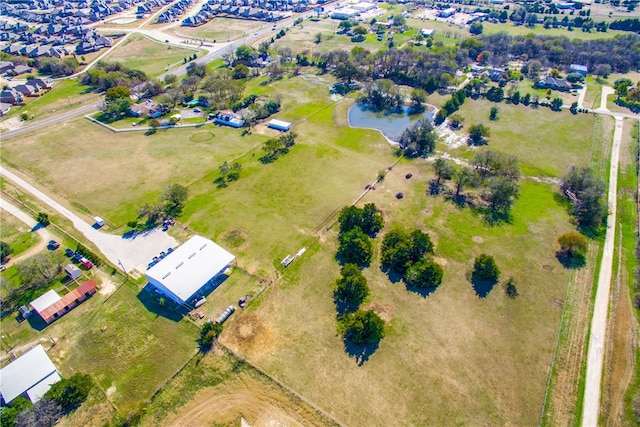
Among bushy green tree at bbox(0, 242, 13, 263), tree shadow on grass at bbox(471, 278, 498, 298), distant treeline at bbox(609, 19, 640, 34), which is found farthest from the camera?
distant treeline at bbox(609, 19, 640, 34)

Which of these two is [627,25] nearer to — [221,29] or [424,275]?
[221,29]

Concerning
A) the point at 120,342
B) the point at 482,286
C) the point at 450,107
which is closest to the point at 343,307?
the point at 482,286

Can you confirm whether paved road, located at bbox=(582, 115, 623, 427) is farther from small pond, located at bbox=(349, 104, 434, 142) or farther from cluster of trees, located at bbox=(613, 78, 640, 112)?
cluster of trees, located at bbox=(613, 78, 640, 112)

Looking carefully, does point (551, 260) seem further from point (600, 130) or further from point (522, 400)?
point (600, 130)

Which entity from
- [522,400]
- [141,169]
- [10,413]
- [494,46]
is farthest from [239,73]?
[522,400]

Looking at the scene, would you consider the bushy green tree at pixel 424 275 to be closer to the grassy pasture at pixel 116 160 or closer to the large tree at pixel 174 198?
the large tree at pixel 174 198

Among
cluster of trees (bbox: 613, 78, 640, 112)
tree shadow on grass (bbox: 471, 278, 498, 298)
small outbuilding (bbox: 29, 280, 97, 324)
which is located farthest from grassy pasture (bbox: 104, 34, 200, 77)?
cluster of trees (bbox: 613, 78, 640, 112)
